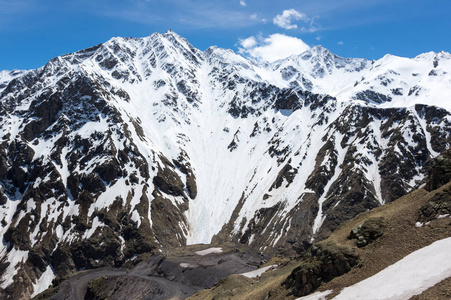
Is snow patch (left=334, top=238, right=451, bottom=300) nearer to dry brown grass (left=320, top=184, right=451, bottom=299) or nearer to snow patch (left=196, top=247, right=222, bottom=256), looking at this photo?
dry brown grass (left=320, top=184, right=451, bottom=299)

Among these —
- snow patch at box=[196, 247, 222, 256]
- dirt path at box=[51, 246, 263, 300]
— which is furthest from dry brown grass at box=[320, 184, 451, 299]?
snow patch at box=[196, 247, 222, 256]

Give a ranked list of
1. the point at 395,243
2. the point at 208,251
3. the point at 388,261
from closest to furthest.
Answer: the point at 388,261 < the point at 395,243 < the point at 208,251

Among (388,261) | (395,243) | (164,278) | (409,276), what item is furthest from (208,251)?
(409,276)

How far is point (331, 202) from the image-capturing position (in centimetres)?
18412

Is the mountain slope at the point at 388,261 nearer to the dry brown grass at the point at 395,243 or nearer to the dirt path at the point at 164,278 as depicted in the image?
the dry brown grass at the point at 395,243

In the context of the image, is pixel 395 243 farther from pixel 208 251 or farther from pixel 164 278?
pixel 208 251

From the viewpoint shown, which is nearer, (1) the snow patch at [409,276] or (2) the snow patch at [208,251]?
(1) the snow patch at [409,276]

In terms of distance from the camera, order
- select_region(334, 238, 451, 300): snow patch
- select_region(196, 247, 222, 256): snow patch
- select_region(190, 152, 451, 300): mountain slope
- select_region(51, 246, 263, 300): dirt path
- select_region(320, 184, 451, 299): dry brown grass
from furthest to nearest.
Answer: select_region(196, 247, 222, 256): snow patch < select_region(51, 246, 263, 300): dirt path < select_region(320, 184, 451, 299): dry brown grass < select_region(190, 152, 451, 300): mountain slope < select_region(334, 238, 451, 300): snow patch

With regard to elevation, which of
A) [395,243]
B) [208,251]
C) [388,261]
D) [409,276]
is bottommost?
[208,251]

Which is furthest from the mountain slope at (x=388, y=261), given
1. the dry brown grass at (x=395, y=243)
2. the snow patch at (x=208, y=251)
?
the snow patch at (x=208, y=251)

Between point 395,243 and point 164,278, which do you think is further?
point 164,278

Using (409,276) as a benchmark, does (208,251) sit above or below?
below

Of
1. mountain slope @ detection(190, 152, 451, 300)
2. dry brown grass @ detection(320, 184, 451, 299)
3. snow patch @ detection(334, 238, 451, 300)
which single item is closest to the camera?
snow patch @ detection(334, 238, 451, 300)

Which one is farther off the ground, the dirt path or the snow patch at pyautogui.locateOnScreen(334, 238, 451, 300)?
the snow patch at pyautogui.locateOnScreen(334, 238, 451, 300)
